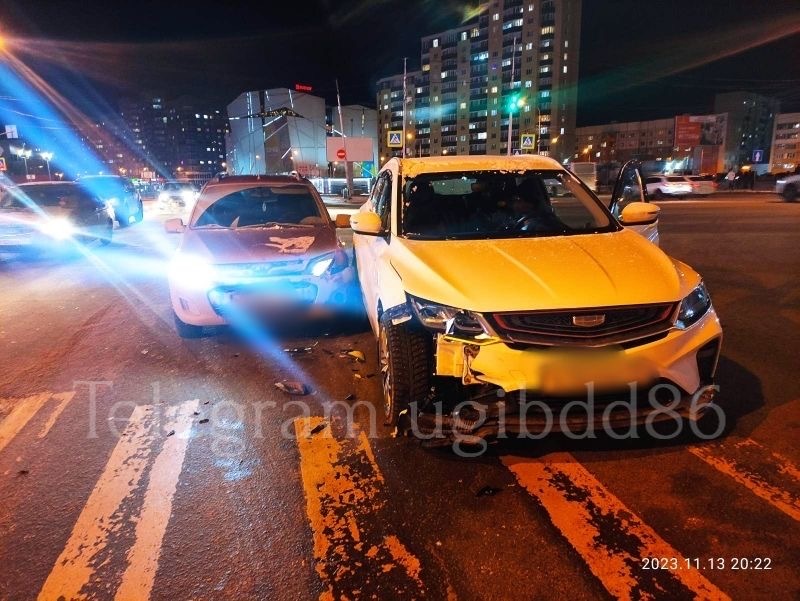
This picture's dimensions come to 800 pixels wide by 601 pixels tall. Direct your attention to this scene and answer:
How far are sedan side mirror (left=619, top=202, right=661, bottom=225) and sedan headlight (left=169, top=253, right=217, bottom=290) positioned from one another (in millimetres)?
3892

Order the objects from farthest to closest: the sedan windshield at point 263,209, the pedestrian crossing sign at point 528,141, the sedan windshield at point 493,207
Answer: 1. the pedestrian crossing sign at point 528,141
2. the sedan windshield at point 263,209
3. the sedan windshield at point 493,207

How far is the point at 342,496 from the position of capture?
306 centimetres

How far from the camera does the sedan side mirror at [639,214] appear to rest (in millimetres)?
4527

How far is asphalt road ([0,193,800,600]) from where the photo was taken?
7.96ft

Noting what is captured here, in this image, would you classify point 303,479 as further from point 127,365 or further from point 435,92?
point 435,92

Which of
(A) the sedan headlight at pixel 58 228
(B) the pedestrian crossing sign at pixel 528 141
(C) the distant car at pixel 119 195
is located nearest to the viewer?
(A) the sedan headlight at pixel 58 228

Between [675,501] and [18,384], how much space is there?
17.4ft

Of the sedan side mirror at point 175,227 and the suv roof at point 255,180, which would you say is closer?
the sedan side mirror at point 175,227

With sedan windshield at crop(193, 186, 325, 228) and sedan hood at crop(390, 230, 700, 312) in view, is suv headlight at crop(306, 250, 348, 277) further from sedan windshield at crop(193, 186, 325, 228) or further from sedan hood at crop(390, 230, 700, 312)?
sedan hood at crop(390, 230, 700, 312)

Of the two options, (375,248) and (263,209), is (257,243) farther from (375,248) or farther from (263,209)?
(375,248)

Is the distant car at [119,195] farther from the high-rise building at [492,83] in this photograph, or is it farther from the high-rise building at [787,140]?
the high-rise building at [787,140]

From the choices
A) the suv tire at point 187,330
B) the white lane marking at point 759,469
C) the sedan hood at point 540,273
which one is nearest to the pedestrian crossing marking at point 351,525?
the sedan hood at point 540,273

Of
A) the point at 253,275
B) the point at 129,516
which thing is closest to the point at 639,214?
the point at 253,275

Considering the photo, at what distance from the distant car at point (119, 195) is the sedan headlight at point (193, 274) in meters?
14.9
